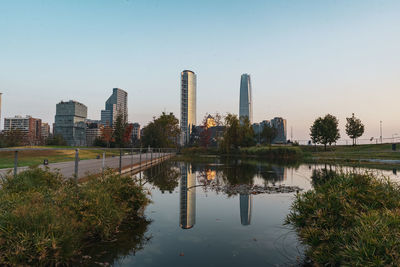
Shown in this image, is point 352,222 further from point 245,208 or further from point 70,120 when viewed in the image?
point 70,120

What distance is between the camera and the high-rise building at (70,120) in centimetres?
16488

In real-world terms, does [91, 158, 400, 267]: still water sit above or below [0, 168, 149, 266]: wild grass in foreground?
below

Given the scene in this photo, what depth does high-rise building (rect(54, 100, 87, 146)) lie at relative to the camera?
6491 inches

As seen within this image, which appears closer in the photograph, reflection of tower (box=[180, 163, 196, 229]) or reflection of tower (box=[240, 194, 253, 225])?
reflection of tower (box=[180, 163, 196, 229])

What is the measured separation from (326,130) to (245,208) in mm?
61408

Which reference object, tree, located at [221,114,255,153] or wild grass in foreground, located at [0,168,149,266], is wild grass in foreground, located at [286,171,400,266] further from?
tree, located at [221,114,255,153]

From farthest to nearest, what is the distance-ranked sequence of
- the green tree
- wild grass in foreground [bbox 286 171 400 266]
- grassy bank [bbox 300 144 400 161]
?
1. the green tree
2. grassy bank [bbox 300 144 400 161]
3. wild grass in foreground [bbox 286 171 400 266]

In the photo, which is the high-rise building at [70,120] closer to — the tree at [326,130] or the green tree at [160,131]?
the green tree at [160,131]

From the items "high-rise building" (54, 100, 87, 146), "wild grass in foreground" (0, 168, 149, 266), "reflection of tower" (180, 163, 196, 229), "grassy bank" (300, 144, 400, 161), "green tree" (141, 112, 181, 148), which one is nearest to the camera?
"wild grass in foreground" (0, 168, 149, 266)

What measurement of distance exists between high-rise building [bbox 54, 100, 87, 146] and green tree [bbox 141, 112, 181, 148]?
10819 cm

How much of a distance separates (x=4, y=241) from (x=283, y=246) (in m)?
4.94

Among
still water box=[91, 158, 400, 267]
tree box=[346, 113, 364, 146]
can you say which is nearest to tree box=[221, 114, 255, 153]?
tree box=[346, 113, 364, 146]

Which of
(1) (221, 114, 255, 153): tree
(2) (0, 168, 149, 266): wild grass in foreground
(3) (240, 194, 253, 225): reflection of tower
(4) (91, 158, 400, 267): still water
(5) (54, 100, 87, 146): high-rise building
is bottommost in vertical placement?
(3) (240, 194, 253, 225): reflection of tower

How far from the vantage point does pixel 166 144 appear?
69.4 meters
